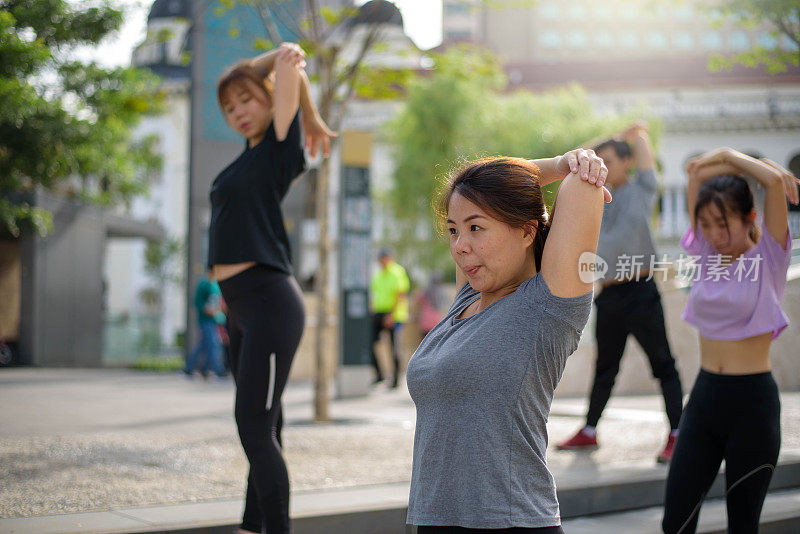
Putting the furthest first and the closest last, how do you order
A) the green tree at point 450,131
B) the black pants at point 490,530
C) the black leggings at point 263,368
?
1. the green tree at point 450,131
2. the black leggings at point 263,368
3. the black pants at point 490,530

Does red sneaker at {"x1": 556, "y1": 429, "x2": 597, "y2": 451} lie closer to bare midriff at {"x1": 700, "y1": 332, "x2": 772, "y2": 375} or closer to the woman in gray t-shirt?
bare midriff at {"x1": 700, "y1": 332, "x2": 772, "y2": 375}

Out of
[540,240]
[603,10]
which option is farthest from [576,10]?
[540,240]

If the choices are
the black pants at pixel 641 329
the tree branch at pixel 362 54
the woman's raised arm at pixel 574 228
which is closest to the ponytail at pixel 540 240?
the woman's raised arm at pixel 574 228

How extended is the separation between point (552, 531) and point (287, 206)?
1554 centimetres

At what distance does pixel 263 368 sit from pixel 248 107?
1105mm

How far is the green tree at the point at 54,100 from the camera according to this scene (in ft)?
36.0

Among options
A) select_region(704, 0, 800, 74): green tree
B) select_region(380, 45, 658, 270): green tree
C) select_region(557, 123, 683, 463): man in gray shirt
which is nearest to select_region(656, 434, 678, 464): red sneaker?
select_region(557, 123, 683, 463): man in gray shirt

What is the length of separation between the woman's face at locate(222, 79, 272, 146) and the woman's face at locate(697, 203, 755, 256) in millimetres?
1874

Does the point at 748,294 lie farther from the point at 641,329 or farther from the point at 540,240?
the point at 641,329

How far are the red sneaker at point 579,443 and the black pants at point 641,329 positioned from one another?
47 centimetres

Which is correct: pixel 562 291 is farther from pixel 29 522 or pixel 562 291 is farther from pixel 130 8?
pixel 130 8

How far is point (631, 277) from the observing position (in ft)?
19.3

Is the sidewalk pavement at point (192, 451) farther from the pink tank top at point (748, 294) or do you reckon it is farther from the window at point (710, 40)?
the window at point (710, 40)

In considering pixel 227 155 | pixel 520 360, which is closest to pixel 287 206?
pixel 227 155
